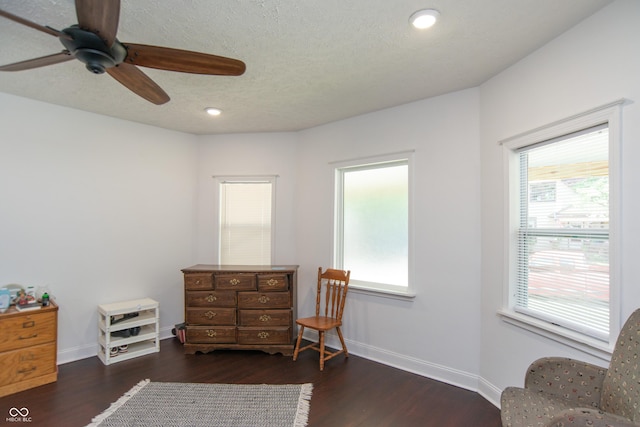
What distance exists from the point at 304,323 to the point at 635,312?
2461 millimetres

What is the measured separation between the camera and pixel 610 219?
1688mm

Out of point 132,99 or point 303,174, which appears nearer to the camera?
point 132,99

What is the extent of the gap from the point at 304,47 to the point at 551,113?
65.7 inches

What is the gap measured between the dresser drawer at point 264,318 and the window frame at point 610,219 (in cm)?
205

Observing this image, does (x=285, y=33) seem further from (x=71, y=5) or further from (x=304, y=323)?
(x=304, y=323)

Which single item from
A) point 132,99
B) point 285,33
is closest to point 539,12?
point 285,33

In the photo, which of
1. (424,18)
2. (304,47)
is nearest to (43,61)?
(304,47)

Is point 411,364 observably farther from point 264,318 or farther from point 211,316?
point 211,316

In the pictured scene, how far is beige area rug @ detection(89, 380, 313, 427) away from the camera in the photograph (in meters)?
2.22

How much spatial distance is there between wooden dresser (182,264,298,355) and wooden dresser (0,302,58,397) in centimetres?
112

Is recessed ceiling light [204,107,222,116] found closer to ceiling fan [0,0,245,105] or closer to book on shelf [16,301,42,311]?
ceiling fan [0,0,245,105]

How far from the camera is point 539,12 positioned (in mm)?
1792

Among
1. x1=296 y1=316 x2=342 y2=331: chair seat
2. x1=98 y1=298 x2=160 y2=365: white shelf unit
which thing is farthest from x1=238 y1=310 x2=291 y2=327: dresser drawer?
x1=98 y1=298 x2=160 y2=365: white shelf unit

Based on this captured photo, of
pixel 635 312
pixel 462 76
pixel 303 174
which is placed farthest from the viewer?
pixel 303 174
